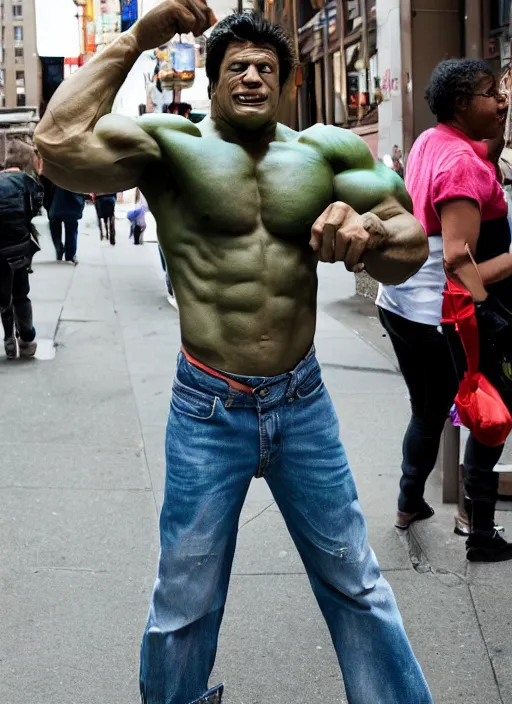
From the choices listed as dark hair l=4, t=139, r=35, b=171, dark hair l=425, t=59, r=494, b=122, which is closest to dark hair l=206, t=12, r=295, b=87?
dark hair l=425, t=59, r=494, b=122

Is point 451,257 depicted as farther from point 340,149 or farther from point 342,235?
point 342,235

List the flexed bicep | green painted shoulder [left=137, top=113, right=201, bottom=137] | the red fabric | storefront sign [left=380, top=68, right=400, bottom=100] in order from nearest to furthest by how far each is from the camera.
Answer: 1. the flexed bicep
2. green painted shoulder [left=137, top=113, right=201, bottom=137]
3. the red fabric
4. storefront sign [left=380, top=68, right=400, bottom=100]

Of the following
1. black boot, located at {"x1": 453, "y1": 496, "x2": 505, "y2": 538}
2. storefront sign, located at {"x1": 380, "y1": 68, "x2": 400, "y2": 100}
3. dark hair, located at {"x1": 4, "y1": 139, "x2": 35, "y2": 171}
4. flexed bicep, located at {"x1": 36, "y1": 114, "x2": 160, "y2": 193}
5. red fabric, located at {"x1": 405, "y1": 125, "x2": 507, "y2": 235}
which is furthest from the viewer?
storefront sign, located at {"x1": 380, "y1": 68, "x2": 400, "y2": 100}

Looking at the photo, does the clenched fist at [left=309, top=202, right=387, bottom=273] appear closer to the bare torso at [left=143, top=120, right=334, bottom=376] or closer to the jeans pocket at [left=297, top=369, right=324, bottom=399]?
the bare torso at [left=143, top=120, right=334, bottom=376]

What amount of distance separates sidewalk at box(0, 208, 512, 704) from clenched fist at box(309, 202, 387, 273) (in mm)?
1584

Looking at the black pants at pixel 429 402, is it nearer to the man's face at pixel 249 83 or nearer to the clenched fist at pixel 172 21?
the man's face at pixel 249 83

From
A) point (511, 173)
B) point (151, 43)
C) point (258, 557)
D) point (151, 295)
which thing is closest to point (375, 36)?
point (151, 295)

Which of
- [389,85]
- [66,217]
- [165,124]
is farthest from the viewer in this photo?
[66,217]

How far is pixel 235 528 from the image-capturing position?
111 inches

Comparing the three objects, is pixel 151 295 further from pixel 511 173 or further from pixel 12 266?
pixel 511 173

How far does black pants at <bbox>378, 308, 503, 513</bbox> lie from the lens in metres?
4.28

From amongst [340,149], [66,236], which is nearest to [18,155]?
[340,149]

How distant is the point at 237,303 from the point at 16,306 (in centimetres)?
650

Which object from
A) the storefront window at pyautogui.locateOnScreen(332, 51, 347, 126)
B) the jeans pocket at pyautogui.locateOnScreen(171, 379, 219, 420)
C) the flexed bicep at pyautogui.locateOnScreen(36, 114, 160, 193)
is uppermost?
the storefront window at pyautogui.locateOnScreen(332, 51, 347, 126)
